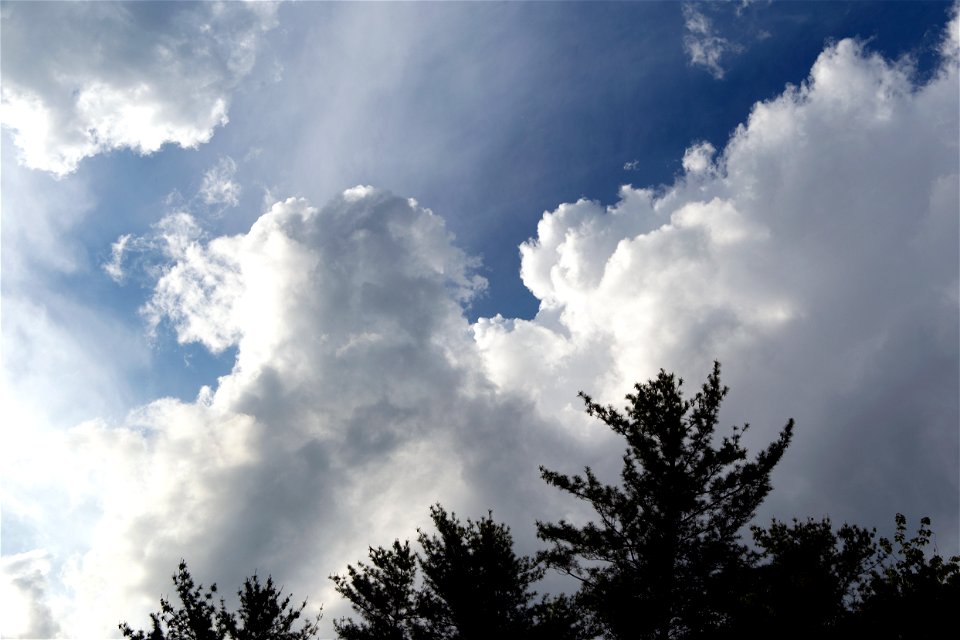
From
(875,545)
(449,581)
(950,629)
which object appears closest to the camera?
(950,629)

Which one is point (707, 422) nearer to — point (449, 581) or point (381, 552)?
point (449, 581)

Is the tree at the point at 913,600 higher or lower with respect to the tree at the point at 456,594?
lower

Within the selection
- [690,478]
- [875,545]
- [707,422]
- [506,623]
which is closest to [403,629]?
[506,623]

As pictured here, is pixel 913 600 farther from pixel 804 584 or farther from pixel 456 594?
pixel 456 594

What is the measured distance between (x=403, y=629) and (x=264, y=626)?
20.8 feet

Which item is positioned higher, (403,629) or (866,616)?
(403,629)

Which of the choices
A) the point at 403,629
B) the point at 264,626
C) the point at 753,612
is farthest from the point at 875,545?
the point at 264,626

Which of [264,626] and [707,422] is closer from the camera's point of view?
[707,422]

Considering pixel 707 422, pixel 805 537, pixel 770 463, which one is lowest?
pixel 805 537

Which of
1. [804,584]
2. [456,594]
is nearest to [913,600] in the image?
[804,584]

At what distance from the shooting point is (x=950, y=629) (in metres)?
12.2

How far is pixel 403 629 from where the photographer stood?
20.2 metres

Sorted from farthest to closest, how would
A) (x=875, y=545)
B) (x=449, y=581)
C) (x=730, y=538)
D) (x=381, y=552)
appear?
(x=381, y=552)
(x=449, y=581)
(x=730, y=538)
(x=875, y=545)

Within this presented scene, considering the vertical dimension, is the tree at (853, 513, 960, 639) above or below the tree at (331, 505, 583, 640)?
below
